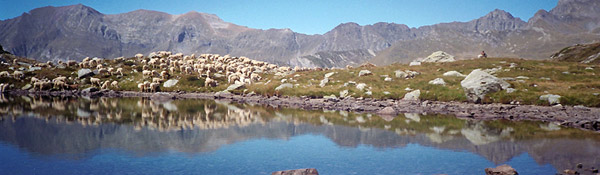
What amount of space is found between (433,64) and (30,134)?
82.6m

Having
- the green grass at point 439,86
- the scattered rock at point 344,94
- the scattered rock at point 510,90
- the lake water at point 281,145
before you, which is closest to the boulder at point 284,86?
the green grass at point 439,86

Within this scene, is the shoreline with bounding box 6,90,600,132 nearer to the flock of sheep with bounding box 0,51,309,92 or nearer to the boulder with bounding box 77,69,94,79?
the flock of sheep with bounding box 0,51,309,92

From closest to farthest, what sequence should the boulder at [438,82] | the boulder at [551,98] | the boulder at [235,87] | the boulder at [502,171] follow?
the boulder at [502,171] → the boulder at [551,98] → the boulder at [438,82] → the boulder at [235,87]

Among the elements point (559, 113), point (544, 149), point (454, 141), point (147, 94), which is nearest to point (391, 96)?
point (559, 113)

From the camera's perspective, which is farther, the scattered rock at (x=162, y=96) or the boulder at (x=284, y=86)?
the scattered rock at (x=162, y=96)

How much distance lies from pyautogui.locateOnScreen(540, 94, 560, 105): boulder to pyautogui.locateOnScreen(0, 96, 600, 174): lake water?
39.6 feet

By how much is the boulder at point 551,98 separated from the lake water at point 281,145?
1207 cm

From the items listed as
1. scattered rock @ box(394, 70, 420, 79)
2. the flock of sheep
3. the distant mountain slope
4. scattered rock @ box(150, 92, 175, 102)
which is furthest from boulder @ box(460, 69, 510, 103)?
the distant mountain slope

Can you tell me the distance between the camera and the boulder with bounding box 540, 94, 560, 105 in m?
49.3

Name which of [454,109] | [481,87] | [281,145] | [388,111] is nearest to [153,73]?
[388,111]

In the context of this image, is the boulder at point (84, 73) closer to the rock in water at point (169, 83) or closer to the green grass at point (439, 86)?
the green grass at point (439, 86)

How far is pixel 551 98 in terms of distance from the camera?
4988 cm

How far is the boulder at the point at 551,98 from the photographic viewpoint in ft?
162

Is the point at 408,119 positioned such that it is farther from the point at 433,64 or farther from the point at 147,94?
the point at 147,94
